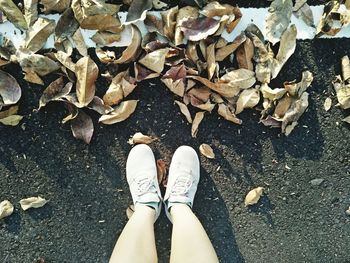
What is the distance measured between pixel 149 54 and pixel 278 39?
2.10 ft

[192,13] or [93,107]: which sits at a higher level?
[192,13]

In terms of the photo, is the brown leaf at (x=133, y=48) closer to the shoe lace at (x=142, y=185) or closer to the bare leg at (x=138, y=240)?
the shoe lace at (x=142, y=185)

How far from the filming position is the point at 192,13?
98.7 inches

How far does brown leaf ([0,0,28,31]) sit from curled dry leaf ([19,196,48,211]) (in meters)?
0.85

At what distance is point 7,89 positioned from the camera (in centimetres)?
255

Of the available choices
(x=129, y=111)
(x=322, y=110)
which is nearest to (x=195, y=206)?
(x=129, y=111)

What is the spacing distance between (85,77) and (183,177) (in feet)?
2.28

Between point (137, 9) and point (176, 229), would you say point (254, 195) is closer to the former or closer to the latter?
point (176, 229)

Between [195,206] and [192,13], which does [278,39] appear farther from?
[195,206]

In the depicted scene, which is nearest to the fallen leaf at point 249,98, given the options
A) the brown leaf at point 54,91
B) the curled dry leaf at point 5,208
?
the brown leaf at point 54,91

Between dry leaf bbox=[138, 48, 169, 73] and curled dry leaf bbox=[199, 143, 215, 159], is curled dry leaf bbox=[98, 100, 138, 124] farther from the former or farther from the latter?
curled dry leaf bbox=[199, 143, 215, 159]

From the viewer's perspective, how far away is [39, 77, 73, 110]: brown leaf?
255 centimetres

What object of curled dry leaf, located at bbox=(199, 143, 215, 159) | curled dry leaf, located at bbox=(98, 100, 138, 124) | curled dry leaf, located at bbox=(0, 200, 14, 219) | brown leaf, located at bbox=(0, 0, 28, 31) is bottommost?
curled dry leaf, located at bbox=(0, 200, 14, 219)

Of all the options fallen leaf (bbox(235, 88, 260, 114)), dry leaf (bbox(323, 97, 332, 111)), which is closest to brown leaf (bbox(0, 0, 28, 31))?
fallen leaf (bbox(235, 88, 260, 114))
